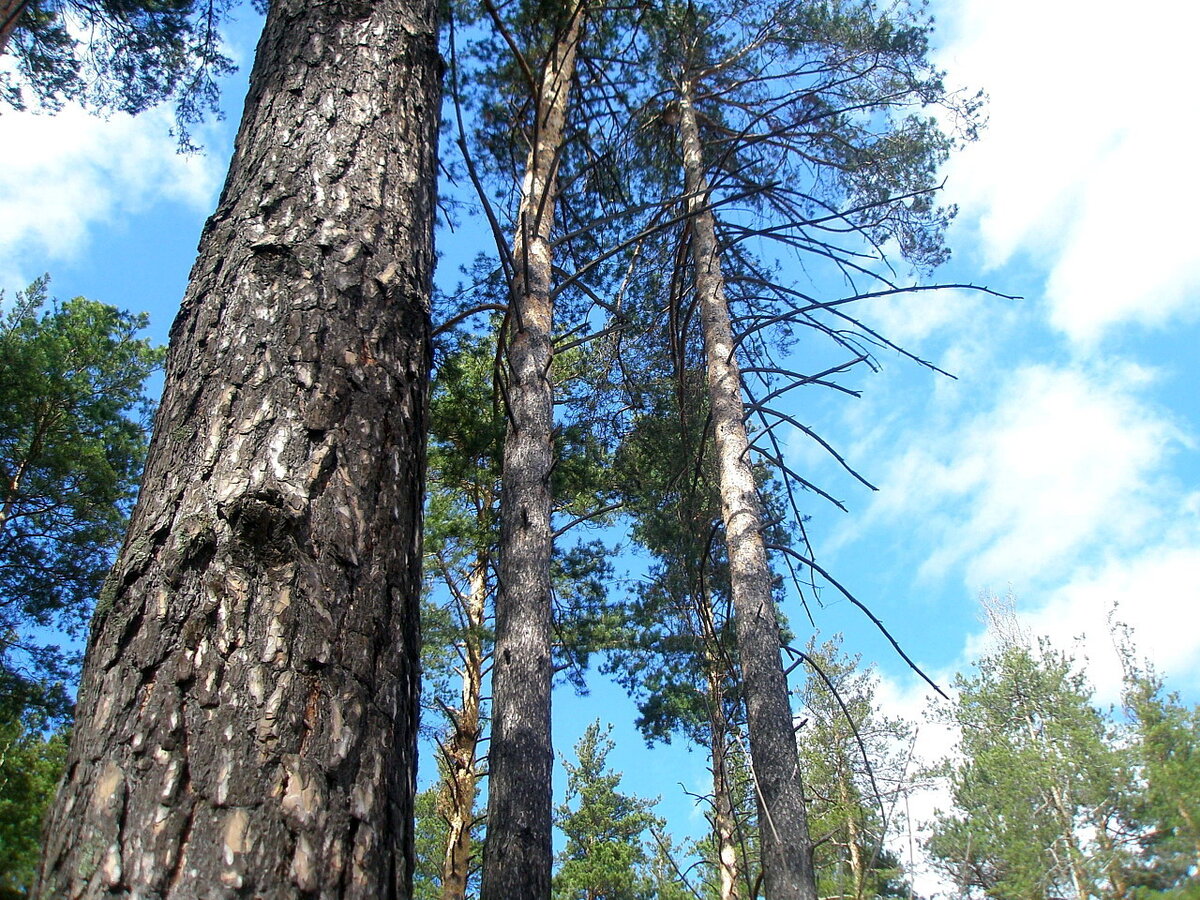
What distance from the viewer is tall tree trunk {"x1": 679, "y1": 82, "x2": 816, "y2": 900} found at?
444 cm

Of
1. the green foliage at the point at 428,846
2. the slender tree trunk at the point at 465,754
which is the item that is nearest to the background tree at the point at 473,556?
the slender tree trunk at the point at 465,754

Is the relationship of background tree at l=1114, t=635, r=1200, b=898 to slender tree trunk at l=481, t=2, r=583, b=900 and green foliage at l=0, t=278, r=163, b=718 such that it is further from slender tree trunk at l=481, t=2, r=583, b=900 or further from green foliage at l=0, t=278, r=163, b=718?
green foliage at l=0, t=278, r=163, b=718

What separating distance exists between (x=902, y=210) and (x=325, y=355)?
7.61m

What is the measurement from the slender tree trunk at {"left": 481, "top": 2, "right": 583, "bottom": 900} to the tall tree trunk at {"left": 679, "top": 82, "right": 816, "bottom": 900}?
52.7 inches

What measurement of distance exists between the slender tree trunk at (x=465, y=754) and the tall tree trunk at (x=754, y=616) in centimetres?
428

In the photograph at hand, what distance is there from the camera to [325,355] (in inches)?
57.1

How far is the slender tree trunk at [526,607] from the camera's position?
3.68m

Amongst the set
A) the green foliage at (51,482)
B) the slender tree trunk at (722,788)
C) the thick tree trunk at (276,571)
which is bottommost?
the thick tree trunk at (276,571)

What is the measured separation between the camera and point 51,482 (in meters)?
9.27

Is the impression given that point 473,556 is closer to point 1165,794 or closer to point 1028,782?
point 1165,794

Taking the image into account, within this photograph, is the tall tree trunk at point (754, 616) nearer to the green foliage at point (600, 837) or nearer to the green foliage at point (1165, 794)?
the green foliage at point (1165, 794)

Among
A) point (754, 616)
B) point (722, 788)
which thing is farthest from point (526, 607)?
point (722, 788)

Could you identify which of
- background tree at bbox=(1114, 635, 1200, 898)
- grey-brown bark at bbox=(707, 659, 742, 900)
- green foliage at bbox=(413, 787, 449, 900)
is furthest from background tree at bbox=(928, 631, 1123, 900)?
green foliage at bbox=(413, 787, 449, 900)

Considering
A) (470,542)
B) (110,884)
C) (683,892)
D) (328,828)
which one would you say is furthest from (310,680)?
(683,892)
